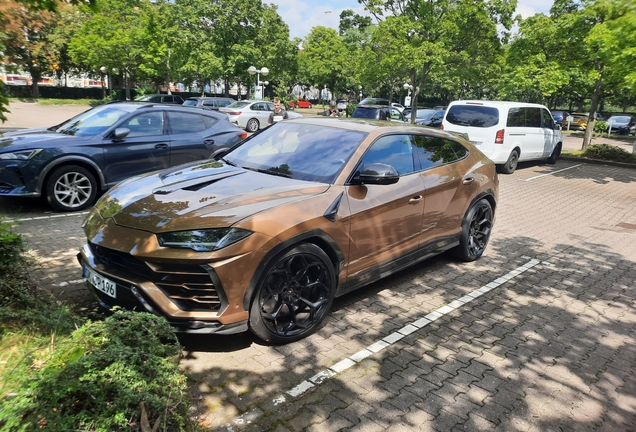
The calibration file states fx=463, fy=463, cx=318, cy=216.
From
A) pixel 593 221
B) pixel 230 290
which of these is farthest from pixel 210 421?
pixel 593 221

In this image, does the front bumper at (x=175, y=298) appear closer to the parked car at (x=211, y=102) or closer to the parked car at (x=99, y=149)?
the parked car at (x=99, y=149)

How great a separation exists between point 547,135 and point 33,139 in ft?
46.3

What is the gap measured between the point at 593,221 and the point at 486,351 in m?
6.32

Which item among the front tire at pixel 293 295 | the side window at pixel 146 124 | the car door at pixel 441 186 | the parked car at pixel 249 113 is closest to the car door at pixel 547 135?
the car door at pixel 441 186

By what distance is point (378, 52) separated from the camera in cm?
2633

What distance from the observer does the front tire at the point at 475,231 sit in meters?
5.73

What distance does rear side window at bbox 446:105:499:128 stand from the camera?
12.5m

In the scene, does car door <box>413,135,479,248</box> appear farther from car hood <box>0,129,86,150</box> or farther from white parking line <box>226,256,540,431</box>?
car hood <box>0,129,86,150</box>

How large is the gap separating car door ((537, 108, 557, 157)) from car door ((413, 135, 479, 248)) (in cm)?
1042

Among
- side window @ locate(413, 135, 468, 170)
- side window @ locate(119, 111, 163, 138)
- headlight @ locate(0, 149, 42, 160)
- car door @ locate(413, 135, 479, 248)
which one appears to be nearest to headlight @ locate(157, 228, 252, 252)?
car door @ locate(413, 135, 479, 248)

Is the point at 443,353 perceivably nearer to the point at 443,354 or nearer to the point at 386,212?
the point at 443,354

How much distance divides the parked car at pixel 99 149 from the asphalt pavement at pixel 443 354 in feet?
2.13

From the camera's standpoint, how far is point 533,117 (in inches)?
545

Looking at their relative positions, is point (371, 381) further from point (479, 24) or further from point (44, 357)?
point (479, 24)
